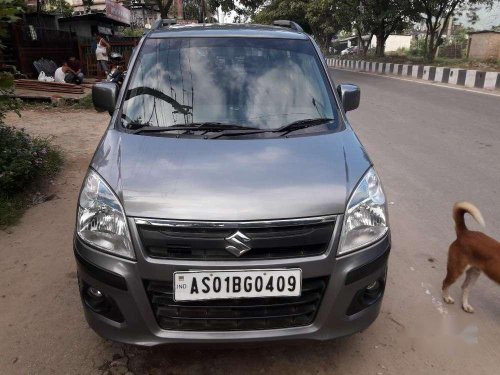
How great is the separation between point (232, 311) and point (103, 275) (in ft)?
2.02

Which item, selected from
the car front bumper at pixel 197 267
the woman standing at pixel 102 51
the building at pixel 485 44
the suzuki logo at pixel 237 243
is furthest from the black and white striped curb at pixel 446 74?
the woman standing at pixel 102 51

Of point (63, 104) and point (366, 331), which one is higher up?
point (63, 104)

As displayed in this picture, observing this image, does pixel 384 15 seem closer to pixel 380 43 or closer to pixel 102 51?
pixel 380 43

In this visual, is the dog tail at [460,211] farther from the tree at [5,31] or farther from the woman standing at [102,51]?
the woman standing at [102,51]

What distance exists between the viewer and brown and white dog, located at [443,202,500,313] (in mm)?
2659

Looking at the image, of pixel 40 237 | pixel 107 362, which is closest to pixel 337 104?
pixel 107 362

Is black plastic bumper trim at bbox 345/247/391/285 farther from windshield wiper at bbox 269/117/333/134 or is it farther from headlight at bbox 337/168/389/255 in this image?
windshield wiper at bbox 269/117/333/134

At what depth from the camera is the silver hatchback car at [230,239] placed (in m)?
1.97

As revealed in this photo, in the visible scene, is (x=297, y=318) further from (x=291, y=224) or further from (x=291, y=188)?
(x=291, y=188)

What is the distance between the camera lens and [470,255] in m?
2.77

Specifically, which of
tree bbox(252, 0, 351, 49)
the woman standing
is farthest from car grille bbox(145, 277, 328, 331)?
tree bbox(252, 0, 351, 49)

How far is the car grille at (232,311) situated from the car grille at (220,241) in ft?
0.59

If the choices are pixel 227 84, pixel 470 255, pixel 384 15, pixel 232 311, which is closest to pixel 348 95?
pixel 227 84

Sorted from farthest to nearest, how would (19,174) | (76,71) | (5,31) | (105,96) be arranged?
(76,71), (19,174), (5,31), (105,96)
